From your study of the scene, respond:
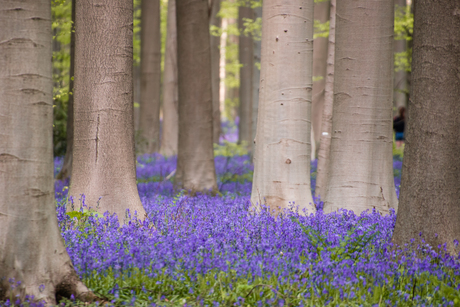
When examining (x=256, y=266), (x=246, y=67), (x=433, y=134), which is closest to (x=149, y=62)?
(x=246, y=67)

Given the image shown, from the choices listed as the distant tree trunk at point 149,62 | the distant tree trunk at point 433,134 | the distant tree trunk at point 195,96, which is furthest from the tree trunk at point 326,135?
the distant tree trunk at point 149,62

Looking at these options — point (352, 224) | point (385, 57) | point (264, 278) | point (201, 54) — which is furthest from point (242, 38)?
point (264, 278)

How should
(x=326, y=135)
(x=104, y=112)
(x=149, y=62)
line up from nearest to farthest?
(x=104, y=112) → (x=326, y=135) → (x=149, y=62)

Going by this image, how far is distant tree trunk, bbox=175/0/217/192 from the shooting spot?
832 centimetres

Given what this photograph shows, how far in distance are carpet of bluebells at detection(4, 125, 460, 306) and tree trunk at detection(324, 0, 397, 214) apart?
3.73 feet

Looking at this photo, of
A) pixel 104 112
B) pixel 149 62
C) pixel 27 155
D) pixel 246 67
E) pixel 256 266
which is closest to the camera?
pixel 27 155

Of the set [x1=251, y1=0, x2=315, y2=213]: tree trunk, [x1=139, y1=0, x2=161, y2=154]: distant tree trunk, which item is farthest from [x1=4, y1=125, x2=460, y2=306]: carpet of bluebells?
[x1=139, y1=0, x2=161, y2=154]: distant tree trunk

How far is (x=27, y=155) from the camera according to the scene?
9.94 feet

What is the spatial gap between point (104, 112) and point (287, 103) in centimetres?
217

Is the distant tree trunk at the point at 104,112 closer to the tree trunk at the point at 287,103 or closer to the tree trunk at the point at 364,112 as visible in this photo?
the tree trunk at the point at 287,103

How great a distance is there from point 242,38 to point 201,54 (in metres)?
12.0

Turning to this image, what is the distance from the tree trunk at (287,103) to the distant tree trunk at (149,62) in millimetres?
10239

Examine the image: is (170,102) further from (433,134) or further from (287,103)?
(433,134)

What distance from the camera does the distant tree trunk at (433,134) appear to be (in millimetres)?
3900
